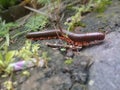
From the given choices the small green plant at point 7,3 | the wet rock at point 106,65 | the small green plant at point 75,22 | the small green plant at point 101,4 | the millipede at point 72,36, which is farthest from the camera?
the small green plant at point 7,3

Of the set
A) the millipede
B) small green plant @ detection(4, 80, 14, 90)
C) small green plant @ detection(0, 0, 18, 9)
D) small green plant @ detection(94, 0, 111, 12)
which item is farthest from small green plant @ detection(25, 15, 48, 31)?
small green plant @ detection(0, 0, 18, 9)

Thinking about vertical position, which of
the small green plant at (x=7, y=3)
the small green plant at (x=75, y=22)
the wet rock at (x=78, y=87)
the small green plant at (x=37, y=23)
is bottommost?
the small green plant at (x=7, y=3)

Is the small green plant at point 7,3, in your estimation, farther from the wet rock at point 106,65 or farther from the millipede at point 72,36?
the wet rock at point 106,65

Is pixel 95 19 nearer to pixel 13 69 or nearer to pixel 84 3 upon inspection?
pixel 84 3

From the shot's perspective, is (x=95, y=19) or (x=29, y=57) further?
(x=95, y=19)

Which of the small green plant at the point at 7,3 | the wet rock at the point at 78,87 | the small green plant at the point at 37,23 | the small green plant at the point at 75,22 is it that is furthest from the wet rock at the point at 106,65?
the small green plant at the point at 7,3

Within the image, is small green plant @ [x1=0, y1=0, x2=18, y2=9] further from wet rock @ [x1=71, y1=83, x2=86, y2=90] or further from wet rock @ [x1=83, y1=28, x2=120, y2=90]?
wet rock @ [x1=71, y1=83, x2=86, y2=90]

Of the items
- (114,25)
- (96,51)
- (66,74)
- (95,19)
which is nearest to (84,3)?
(95,19)

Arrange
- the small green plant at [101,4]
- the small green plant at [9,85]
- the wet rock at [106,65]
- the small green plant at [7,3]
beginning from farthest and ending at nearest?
the small green plant at [7,3], the small green plant at [101,4], the small green plant at [9,85], the wet rock at [106,65]
